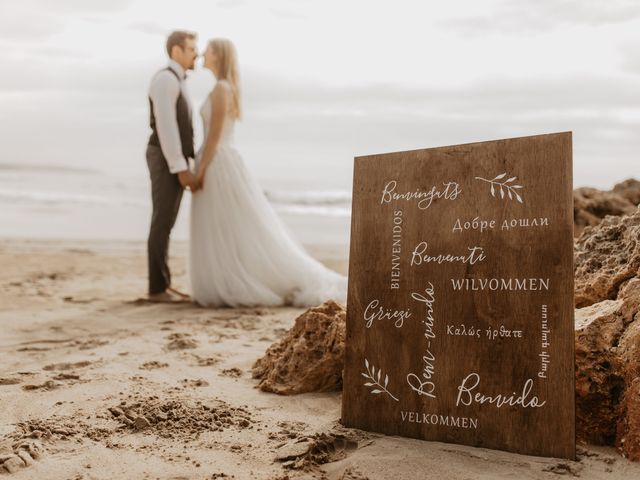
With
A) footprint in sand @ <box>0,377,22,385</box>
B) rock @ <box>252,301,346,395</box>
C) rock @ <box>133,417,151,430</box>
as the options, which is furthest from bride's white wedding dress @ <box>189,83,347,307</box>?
rock @ <box>133,417,151,430</box>

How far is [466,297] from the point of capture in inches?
94.4

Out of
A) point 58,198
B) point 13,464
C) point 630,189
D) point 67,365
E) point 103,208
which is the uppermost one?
point 58,198

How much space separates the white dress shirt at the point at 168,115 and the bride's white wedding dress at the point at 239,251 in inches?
13.7

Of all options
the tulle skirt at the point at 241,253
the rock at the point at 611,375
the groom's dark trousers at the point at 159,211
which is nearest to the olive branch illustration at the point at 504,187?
the rock at the point at 611,375

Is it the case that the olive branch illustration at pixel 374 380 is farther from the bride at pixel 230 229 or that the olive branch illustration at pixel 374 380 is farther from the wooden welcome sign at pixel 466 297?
the bride at pixel 230 229

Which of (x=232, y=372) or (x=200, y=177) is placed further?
(x=200, y=177)

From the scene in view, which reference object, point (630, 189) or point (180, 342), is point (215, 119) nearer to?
point (180, 342)

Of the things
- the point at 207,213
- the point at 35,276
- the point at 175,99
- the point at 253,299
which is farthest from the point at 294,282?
the point at 35,276

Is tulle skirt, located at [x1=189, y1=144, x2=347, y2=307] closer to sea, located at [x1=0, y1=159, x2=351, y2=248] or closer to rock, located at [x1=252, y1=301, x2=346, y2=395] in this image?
sea, located at [x1=0, y1=159, x2=351, y2=248]

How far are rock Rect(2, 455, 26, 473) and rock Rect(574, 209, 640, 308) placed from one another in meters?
2.48

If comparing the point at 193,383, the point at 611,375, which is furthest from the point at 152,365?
the point at 611,375

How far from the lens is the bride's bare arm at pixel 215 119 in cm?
621

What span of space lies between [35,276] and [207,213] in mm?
2754

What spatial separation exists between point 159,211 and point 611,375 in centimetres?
477
